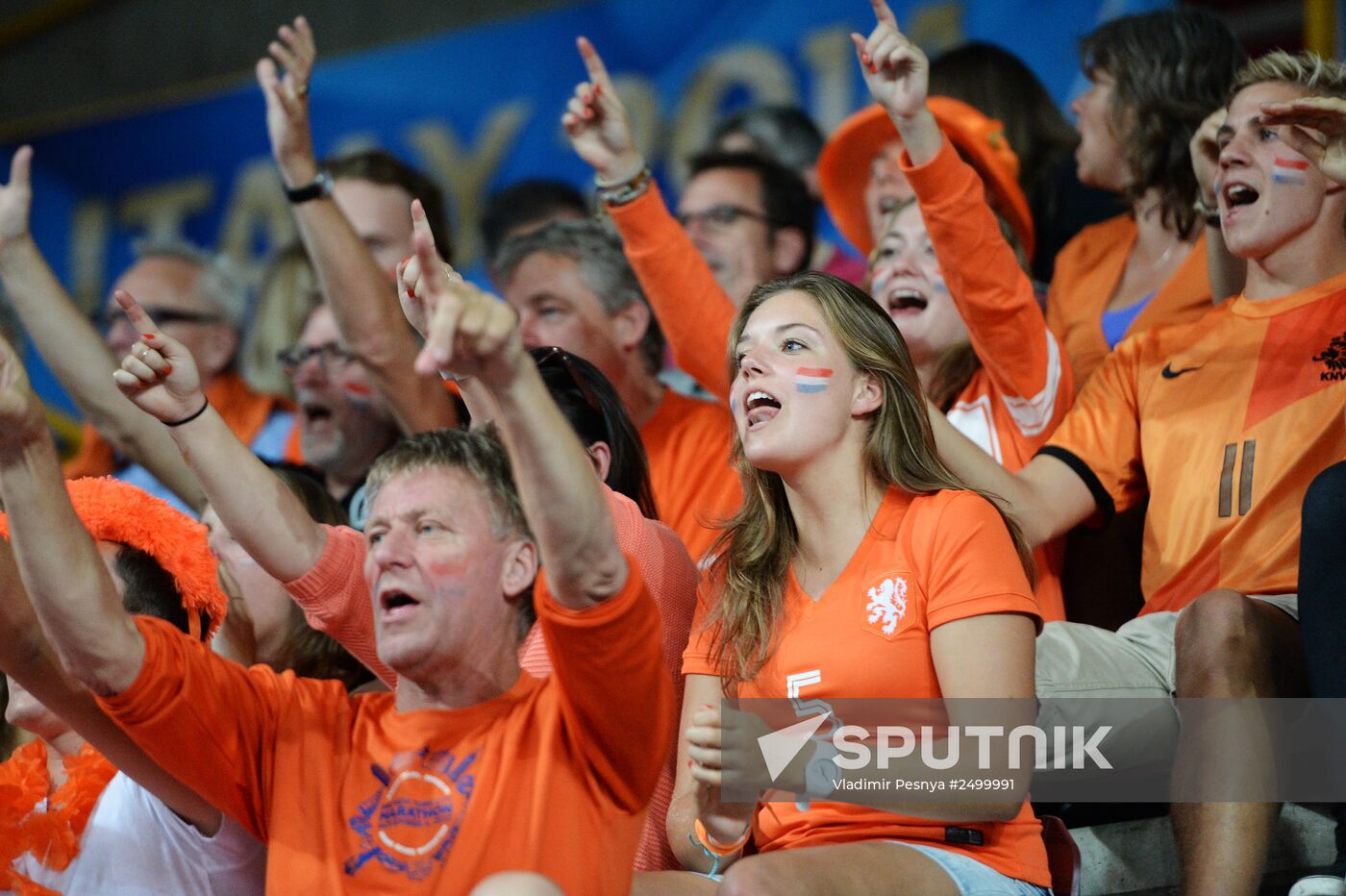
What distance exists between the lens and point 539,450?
1545 millimetres

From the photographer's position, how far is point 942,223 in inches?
107

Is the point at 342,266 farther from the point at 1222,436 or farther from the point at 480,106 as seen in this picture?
the point at 480,106

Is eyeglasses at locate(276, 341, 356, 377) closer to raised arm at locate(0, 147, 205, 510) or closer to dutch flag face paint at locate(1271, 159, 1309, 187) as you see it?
raised arm at locate(0, 147, 205, 510)

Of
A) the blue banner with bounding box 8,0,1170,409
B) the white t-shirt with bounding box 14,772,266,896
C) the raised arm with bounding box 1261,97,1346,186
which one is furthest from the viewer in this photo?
the blue banner with bounding box 8,0,1170,409

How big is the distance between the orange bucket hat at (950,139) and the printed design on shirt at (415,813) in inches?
69.9

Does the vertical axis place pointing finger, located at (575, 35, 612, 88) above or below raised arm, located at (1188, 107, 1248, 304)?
above

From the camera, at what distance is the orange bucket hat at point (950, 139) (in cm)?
329

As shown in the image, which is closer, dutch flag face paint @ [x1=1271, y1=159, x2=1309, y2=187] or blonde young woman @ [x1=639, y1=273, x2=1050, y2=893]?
blonde young woman @ [x1=639, y1=273, x2=1050, y2=893]

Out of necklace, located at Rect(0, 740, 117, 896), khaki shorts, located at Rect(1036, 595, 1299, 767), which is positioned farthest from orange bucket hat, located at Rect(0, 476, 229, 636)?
khaki shorts, located at Rect(1036, 595, 1299, 767)

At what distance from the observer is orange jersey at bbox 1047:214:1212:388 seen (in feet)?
10.2

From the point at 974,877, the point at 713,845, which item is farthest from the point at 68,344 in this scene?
the point at 974,877

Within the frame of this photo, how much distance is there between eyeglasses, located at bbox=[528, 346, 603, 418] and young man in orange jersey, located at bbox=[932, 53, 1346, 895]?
580mm

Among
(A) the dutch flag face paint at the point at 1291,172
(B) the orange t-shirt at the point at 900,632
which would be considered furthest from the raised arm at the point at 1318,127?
(B) the orange t-shirt at the point at 900,632

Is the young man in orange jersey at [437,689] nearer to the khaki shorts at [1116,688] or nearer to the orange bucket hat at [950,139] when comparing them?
the khaki shorts at [1116,688]
